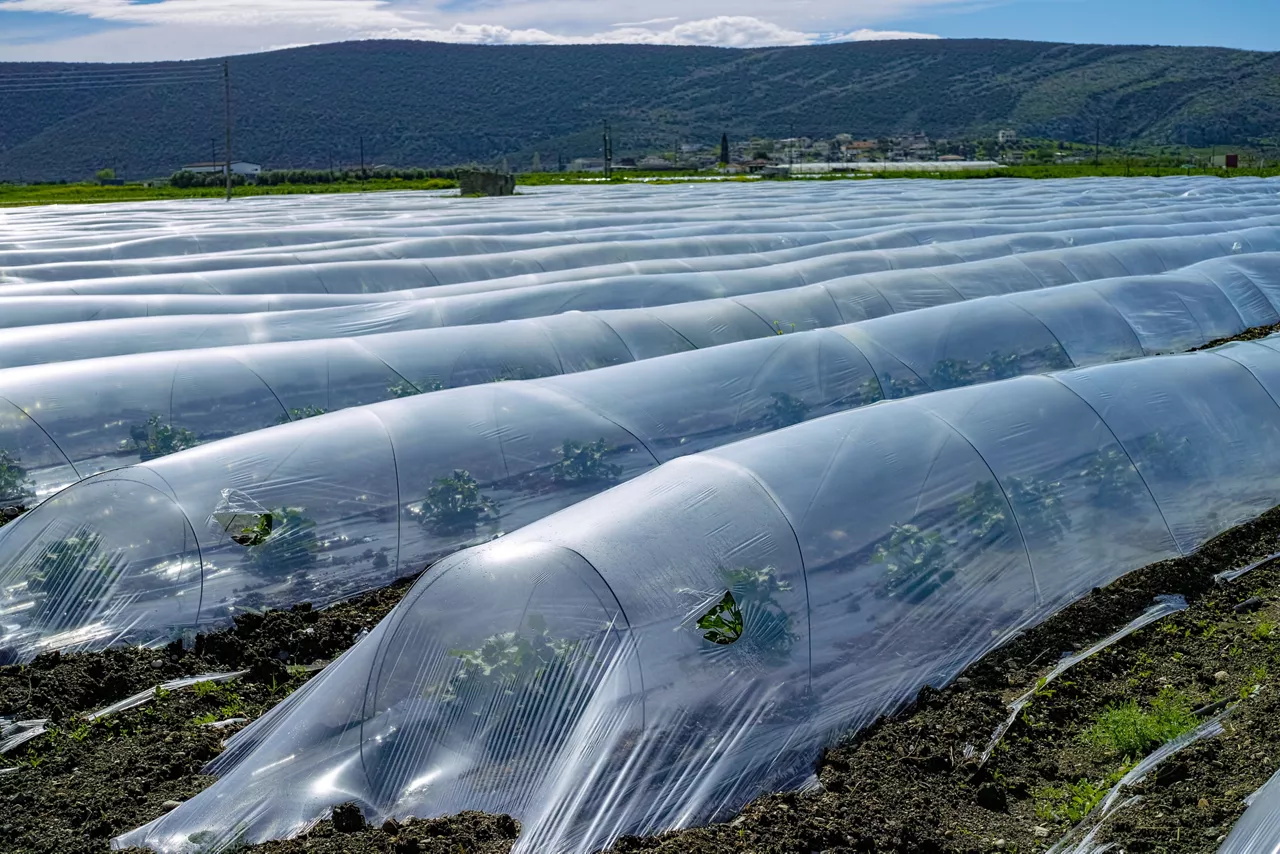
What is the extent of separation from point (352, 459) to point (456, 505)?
2.42 feet

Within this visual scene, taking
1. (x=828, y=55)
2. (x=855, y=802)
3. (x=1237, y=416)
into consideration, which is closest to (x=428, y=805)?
(x=855, y=802)

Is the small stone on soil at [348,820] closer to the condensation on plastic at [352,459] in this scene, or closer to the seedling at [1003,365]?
the condensation on plastic at [352,459]

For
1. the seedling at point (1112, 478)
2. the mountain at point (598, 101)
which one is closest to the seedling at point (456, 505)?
the seedling at point (1112, 478)

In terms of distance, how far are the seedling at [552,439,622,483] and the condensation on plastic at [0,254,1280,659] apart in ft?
0.05

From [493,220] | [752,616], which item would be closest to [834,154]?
[493,220]

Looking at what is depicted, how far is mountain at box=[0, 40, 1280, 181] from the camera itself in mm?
109000

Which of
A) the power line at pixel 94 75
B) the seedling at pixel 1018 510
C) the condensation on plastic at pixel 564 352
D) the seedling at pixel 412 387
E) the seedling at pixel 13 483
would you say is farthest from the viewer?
the power line at pixel 94 75

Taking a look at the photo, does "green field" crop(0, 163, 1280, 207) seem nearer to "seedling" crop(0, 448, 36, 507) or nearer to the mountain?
"seedling" crop(0, 448, 36, 507)

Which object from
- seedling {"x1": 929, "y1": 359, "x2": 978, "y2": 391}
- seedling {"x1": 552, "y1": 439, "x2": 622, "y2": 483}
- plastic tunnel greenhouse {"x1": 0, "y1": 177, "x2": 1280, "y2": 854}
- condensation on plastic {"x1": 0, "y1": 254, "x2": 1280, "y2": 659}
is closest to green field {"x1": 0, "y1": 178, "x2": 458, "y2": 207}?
plastic tunnel greenhouse {"x1": 0, "y1": 177, "x2": 1280, "y2": 854}

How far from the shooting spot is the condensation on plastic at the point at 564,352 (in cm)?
948

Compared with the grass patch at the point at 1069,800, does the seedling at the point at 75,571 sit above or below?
above

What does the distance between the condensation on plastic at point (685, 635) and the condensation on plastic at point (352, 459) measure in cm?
177

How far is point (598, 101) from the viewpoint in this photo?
13125cm

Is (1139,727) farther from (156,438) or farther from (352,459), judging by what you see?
(156,438)
